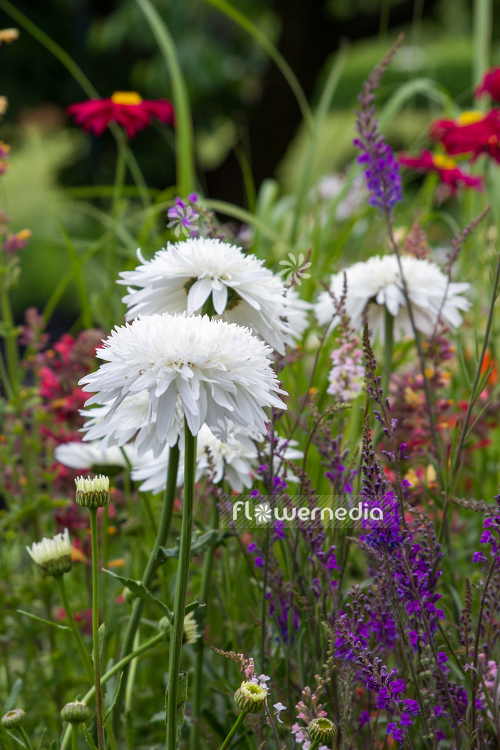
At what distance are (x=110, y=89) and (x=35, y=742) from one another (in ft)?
21.3

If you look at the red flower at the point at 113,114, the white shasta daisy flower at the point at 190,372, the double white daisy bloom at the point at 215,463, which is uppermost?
the red flower at the point at 113,114

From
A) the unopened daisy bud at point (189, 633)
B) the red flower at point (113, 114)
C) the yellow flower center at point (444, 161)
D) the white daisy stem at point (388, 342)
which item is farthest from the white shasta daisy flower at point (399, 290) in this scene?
the yellow flower center at point (444, 161)

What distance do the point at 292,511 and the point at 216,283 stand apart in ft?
0.91

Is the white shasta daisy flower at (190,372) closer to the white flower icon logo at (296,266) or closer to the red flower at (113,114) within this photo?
the white flower icon logo at (296,266)

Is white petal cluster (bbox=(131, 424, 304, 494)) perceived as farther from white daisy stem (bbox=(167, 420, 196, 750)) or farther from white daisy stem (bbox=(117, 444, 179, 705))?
white daisy stem (bbox=(167, 420, 196, 750))

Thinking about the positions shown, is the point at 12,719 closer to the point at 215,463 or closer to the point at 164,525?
the point at 164,525

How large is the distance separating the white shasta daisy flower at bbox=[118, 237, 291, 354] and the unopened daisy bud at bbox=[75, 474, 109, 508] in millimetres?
212

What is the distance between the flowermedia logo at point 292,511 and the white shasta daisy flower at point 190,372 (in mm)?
214

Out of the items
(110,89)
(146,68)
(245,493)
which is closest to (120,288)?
(245,493)

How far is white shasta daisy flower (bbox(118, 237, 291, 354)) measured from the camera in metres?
0.72

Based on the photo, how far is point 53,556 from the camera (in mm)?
694

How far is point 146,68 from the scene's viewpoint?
6945mm

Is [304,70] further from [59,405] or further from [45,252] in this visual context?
[59,405]

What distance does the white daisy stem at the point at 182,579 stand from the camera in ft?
1.82
